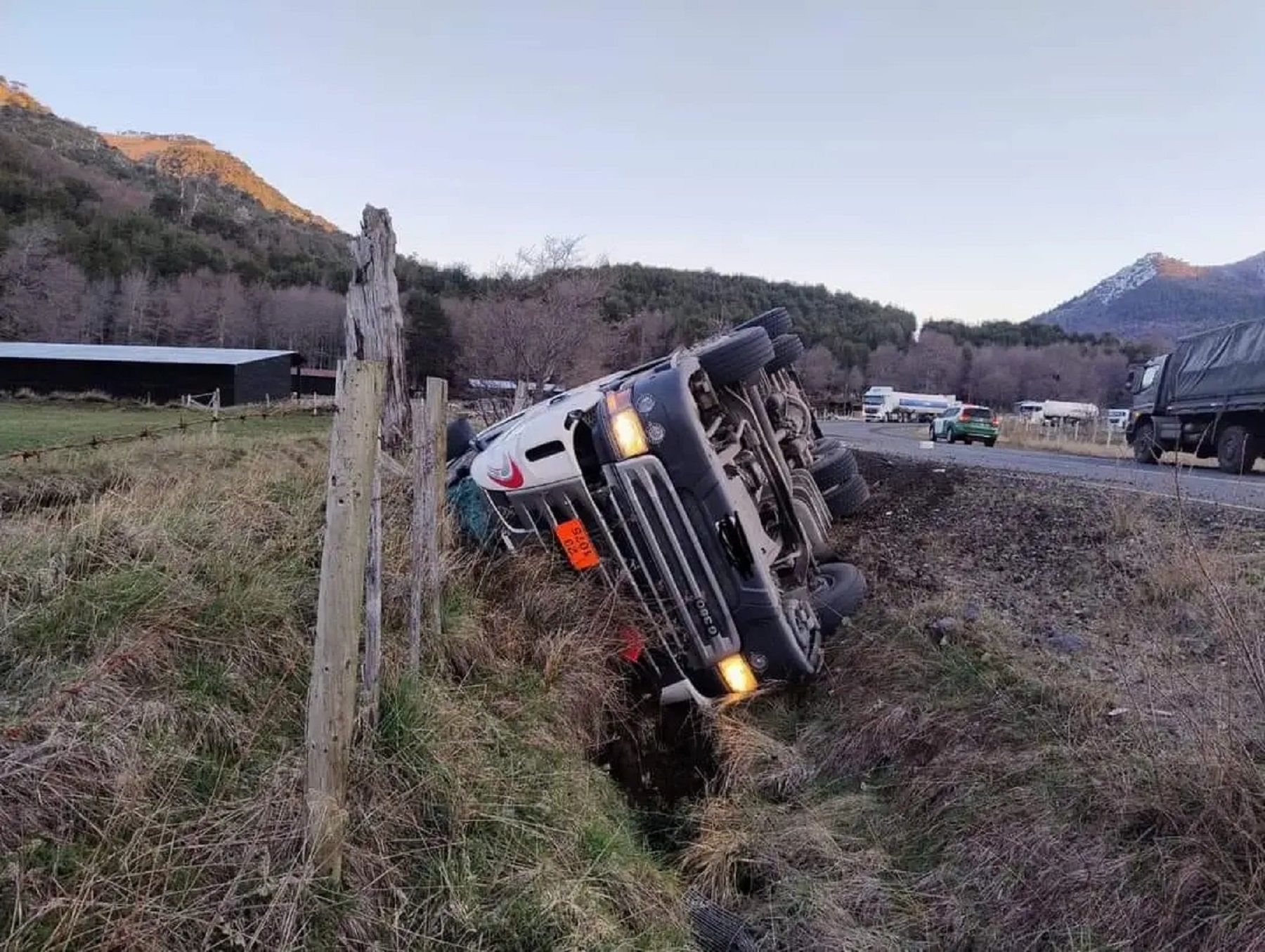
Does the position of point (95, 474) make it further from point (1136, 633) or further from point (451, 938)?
point (1136, 633)

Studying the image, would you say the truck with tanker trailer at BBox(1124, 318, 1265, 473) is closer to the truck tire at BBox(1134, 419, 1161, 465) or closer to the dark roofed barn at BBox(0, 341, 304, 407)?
the truck tire at BBox(1134, 419, 1161, 465)

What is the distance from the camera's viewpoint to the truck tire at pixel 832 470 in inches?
296

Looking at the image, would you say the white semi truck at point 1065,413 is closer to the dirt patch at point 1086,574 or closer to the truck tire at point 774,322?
the dirt patch at point 1086,574

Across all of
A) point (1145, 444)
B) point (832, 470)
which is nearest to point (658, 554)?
point (832, 470)

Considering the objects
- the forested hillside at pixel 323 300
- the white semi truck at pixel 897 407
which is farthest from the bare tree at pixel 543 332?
the white semi truck at pixel 897 407

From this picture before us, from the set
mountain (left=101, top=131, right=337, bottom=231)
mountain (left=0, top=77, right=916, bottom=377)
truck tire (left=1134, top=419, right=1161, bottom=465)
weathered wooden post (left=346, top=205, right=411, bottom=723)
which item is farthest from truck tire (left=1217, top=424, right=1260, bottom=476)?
mountain (left=101, top=131, right=337, bottom=231)

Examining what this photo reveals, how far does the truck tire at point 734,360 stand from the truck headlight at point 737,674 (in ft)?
5.52

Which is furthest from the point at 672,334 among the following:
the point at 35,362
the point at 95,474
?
the point at 95,474

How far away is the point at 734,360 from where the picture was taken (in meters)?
4.98

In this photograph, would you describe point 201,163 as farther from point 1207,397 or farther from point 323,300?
point 1207,397

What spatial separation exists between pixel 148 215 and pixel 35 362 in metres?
76.8

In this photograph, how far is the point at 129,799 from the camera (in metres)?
2.30

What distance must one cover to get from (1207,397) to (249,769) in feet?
59.6

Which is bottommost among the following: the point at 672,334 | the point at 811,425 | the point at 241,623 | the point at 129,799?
the point at 129,799
